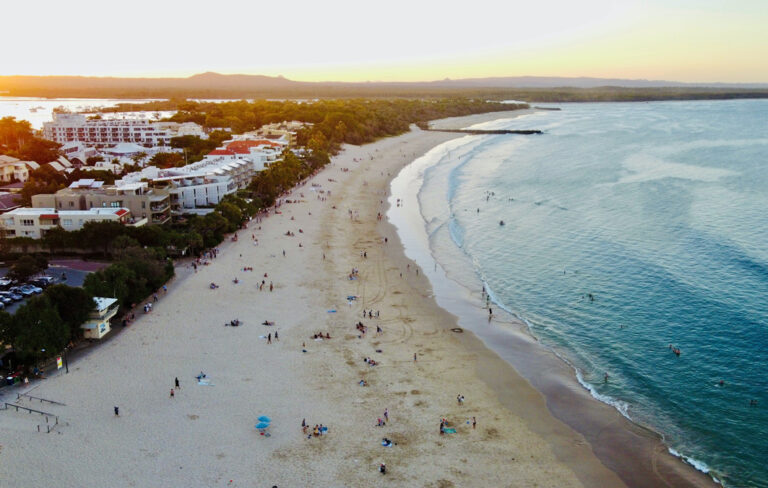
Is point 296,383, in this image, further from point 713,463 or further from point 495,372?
point 713,463

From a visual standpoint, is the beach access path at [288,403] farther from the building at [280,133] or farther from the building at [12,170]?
the building at [280,133]

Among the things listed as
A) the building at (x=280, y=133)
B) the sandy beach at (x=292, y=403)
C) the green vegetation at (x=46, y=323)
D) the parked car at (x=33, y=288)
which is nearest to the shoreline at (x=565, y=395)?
the sandy beach at (x=292, y=403)

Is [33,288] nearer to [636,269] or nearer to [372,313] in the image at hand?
[372,313]

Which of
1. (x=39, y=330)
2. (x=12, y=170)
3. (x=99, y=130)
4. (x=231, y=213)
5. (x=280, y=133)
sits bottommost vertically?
(x=39, y=330)

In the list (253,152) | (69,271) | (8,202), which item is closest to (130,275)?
(69,271)

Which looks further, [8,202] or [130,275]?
[8,202]

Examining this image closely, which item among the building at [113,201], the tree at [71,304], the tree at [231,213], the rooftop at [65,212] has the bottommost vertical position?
the tree at [71,304]

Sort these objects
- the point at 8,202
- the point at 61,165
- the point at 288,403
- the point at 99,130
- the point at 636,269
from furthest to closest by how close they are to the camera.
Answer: the point at 99,130, the point at 61,165, the point at 8,202, the point at 636,269, the point at 288,403
